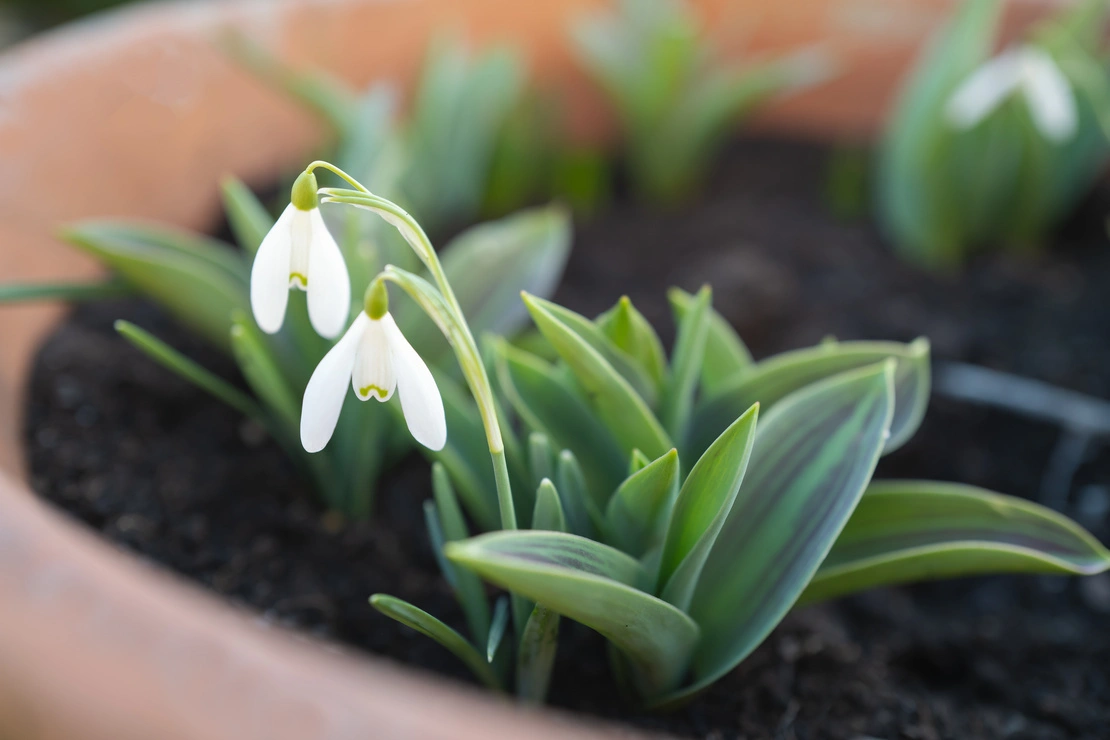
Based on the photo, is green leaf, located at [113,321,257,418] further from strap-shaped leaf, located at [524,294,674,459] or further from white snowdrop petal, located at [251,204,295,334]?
strap-shaped leaf, located at [524,294,674,459]

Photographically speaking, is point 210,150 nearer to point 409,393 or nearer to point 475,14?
point 475,14

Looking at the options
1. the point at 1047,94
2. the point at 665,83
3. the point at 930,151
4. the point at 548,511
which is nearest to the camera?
the point at 548,511

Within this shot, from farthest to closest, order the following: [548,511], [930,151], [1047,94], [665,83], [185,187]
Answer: [665,83] < [930,151] < [185,187] < [1047,94] < [548,511]

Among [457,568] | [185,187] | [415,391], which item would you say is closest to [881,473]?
[457,568]

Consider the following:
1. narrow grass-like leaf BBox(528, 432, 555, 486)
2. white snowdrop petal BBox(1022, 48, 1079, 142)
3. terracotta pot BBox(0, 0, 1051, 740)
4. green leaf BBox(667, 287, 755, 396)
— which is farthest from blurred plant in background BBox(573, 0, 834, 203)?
narrow grass-like leaf BBox(528, 432, 555, 486)

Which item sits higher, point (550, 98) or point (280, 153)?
point (550, 98)

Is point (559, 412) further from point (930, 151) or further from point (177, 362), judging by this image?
point (930, 151)

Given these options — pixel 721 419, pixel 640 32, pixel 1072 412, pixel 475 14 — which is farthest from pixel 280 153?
pixel 1072 412
